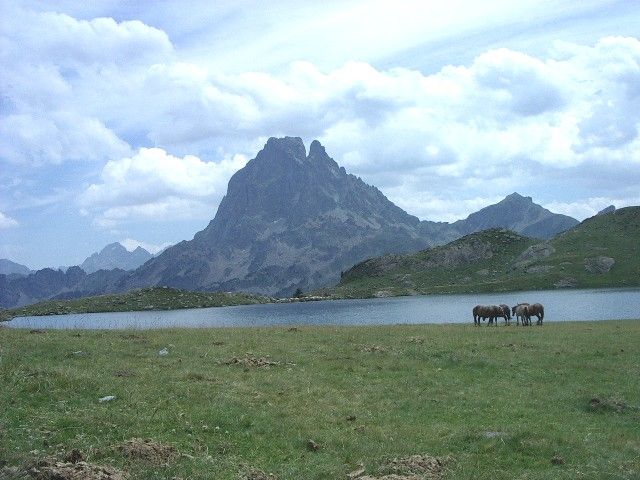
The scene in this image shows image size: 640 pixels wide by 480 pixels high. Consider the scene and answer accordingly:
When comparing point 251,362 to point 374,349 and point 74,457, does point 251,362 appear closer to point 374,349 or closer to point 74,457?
point 374,349

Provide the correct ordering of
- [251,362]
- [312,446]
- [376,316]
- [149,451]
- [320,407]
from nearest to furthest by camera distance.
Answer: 1. [149,451]
2. [312,446]
3. [320,407]
4. [251,362]
5. [376,316]

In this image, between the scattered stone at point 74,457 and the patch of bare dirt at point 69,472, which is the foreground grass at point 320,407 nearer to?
the scattered stone at point 74,457

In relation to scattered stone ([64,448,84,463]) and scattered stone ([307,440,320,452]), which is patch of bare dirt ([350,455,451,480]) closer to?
scattered stone ([307,440,320,452])

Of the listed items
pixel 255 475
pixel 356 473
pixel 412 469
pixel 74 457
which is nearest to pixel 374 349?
pixel 412 469

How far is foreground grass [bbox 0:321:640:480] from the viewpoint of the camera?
13.5 metres

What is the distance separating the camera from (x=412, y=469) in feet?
42.1

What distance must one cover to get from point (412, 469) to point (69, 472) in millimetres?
7802

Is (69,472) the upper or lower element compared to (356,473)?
upper

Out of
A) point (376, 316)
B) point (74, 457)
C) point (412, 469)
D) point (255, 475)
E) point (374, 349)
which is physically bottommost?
point (376, 316)

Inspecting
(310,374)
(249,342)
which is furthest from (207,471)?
(249,342)

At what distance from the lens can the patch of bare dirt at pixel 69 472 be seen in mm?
10961

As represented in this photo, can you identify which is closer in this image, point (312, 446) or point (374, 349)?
point (312, 446)

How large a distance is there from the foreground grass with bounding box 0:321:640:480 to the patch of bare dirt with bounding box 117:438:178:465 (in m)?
0.30

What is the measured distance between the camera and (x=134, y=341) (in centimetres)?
3130
